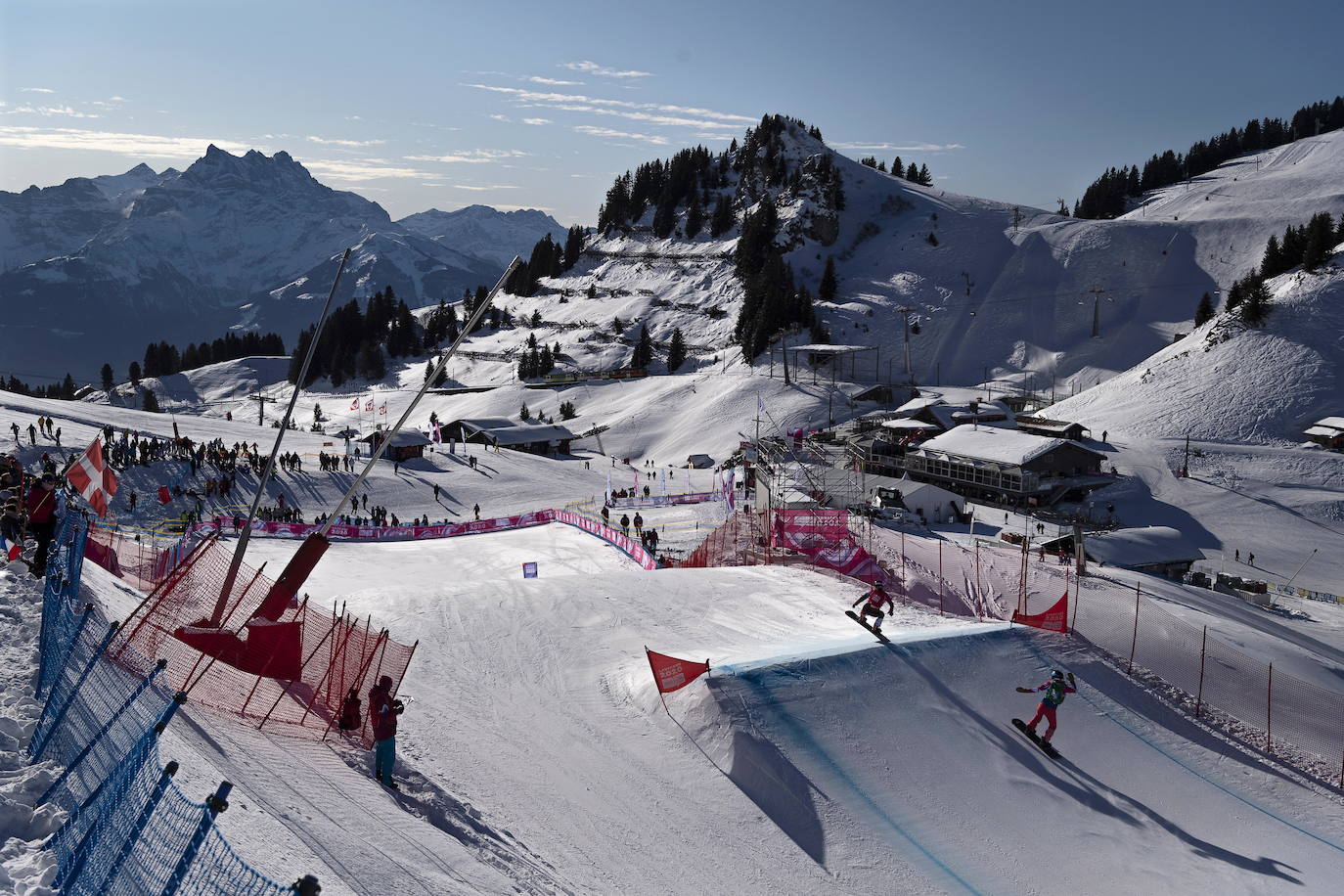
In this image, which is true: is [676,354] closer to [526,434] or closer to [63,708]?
[526,434]

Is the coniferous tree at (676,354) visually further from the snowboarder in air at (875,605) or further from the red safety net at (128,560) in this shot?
the snowboarder in air at (875,605)

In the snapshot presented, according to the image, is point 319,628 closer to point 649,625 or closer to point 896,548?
point 649,625

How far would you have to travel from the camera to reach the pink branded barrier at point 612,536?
29484mm

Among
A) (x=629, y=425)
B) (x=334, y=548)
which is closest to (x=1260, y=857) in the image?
(x=334, y=548)

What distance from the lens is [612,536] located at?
3328 cm

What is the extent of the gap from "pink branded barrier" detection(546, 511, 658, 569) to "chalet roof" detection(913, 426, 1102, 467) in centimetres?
2584

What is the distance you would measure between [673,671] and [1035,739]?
5.81 meters

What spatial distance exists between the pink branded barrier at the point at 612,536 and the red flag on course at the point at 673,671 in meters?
14.7

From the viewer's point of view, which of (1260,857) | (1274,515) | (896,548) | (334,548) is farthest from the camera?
(1274,515)

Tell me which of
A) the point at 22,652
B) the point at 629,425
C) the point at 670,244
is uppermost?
the point at 670,244

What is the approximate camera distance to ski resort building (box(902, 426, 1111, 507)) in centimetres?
4881

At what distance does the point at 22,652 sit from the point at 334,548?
22.9 meters

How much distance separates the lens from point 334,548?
31.6 m

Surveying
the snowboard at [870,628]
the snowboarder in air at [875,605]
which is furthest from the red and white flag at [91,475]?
the snowboarder in air at [875,605]
